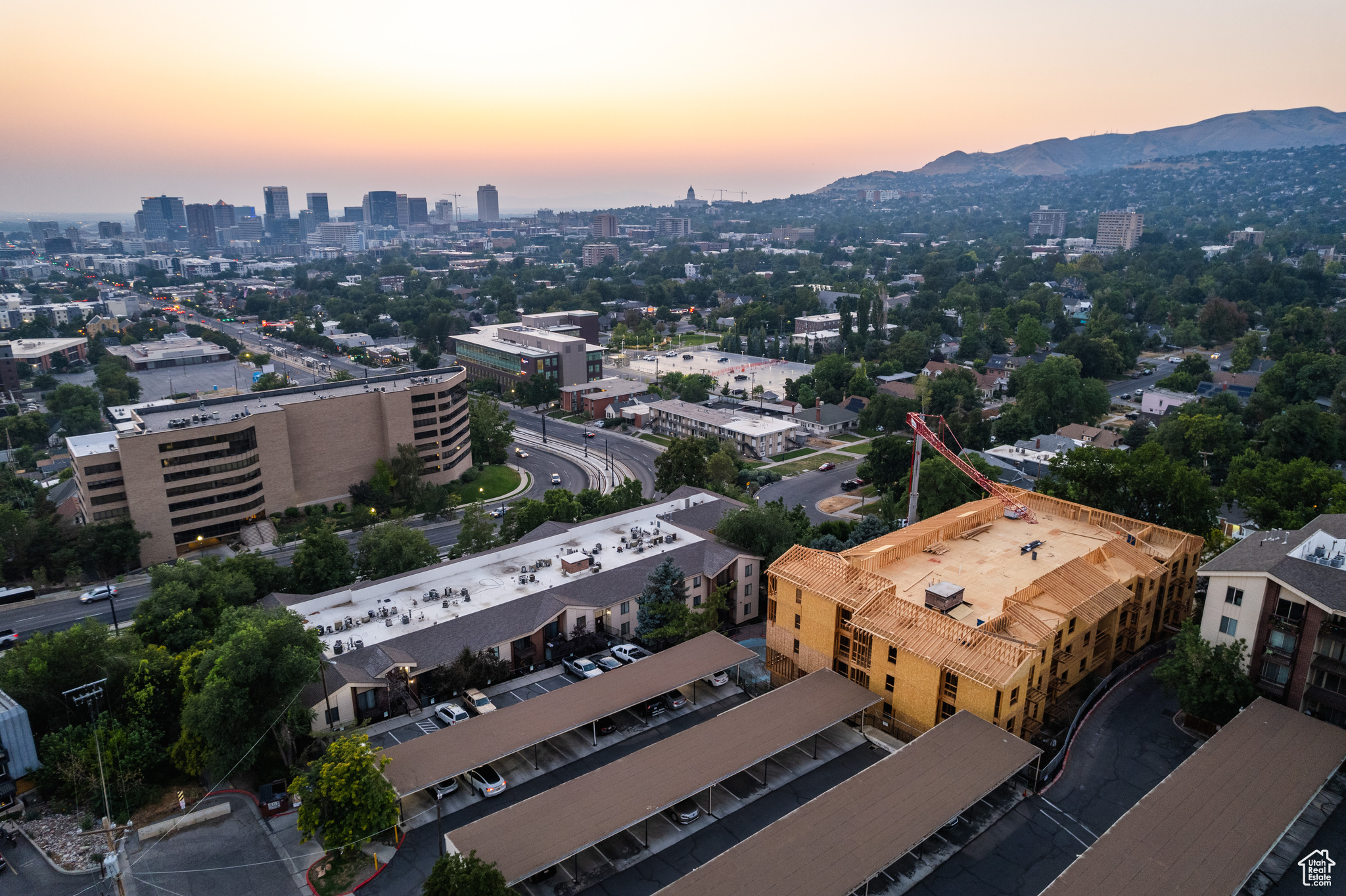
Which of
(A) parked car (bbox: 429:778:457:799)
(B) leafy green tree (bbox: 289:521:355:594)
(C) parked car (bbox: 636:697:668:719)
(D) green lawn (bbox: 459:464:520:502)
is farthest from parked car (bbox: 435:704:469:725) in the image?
(D) green lawn (bbox: 459:464:520:502)

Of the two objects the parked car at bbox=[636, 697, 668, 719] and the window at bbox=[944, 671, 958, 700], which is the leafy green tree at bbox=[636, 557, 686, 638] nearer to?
the parked car at bbox=[636, 697, 668, 719]

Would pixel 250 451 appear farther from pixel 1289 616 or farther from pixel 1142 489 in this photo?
pixel 1289 616

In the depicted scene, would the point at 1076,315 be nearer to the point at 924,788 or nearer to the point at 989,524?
the point at 989,524

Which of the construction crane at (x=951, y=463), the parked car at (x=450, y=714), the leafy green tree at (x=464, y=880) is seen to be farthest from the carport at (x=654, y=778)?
the construction crane at (x=951, y=463)

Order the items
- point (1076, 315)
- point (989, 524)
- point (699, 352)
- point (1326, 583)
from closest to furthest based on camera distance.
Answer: point (1326, 583) < point (989, 524) < point (699, 352) < point (1076, 315)

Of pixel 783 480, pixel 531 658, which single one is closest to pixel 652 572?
pixel 531 658
